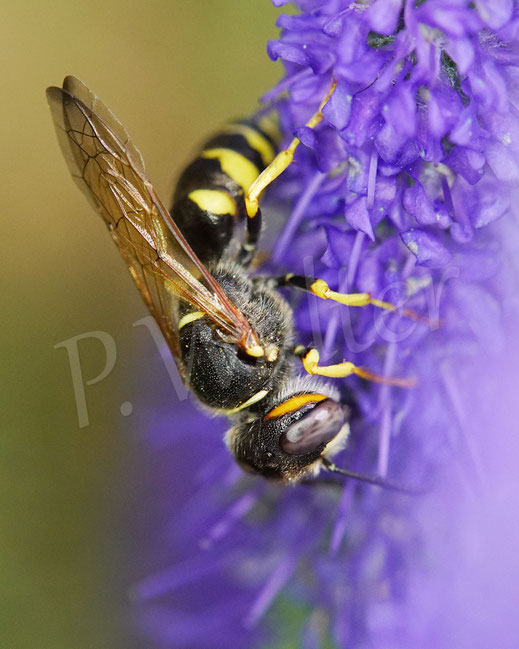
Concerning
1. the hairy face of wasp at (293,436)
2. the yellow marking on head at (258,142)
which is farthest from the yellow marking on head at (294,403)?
the yellow marking on head at (258,142)

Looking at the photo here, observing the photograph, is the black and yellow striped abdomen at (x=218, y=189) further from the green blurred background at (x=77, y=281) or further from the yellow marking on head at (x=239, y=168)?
the green blurred background at (x=77, y=281)

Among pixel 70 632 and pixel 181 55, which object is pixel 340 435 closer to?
pixel 70 632

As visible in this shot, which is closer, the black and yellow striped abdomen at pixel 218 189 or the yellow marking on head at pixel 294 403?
the yellow marking on head at pixel 294 403

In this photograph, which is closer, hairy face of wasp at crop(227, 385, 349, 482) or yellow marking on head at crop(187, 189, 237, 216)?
hairy face of wasp at crop(227, 385, 349, 482)

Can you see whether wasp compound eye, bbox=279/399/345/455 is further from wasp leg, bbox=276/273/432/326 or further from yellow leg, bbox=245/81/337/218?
yellow leg, bbox=245/81/337/218

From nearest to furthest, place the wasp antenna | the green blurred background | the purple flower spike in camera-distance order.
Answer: the purple flower spike, the wasp antenna, the green blurred background

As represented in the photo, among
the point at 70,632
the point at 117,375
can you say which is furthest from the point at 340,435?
the point at 70,632

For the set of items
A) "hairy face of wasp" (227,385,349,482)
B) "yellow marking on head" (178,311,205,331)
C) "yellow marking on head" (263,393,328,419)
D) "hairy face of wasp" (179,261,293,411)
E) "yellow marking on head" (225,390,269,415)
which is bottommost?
"hairy face of wasp" (227,385,349,482)

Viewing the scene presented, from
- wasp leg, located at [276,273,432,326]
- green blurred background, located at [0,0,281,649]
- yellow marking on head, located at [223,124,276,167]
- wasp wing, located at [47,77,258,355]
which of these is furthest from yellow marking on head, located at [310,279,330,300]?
green blurred background, located at [0,0,281,649]
